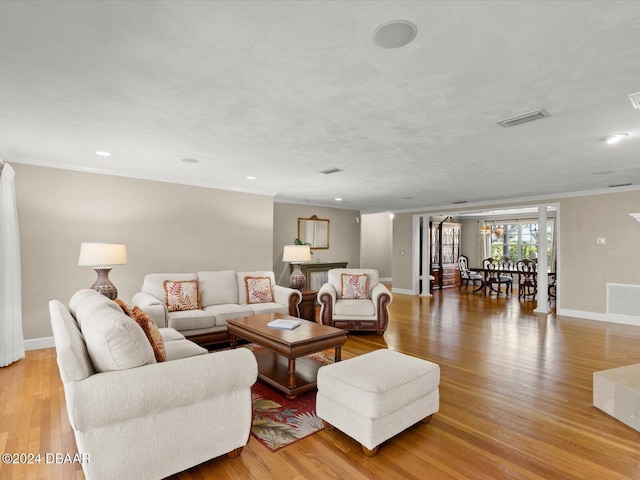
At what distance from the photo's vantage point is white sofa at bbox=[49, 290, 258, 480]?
159 centimetres

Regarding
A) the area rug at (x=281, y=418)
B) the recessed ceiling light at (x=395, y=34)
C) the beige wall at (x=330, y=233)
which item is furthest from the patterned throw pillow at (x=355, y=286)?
the recessed ceiling light at (x=395, y=34)

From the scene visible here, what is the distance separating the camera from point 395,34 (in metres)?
1.62

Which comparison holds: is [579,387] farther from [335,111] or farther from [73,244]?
[73,244]

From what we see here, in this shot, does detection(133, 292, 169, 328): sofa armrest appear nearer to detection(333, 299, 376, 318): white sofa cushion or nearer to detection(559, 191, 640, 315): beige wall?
detection(333, 299, 376, 318): white sofa cushion

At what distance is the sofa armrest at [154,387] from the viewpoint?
1557 mm

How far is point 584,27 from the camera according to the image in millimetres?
1534

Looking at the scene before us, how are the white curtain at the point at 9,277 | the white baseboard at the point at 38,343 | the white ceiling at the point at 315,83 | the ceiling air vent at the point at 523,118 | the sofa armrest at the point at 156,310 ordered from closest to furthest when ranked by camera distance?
the white ceiling at the point at 315,83 → the ceiling air vent at the point at 523,118 → the white curtain at the point at 9,277 → the sofa armrest at the point at 156,310 → the white baseboard at the point at 38,343

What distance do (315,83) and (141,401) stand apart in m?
2.06

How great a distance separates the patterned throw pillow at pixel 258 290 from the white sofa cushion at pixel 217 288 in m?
0.21

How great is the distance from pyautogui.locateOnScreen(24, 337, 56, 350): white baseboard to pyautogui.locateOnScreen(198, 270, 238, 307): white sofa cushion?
6.22ft

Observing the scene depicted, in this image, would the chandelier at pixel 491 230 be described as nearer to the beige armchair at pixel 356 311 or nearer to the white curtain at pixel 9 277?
the beige armchair at pixel 356 311

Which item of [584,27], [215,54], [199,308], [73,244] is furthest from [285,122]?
[73,244]

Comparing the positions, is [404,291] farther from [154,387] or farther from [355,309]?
[154,387]

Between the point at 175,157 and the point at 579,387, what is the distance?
4847 millimetres
